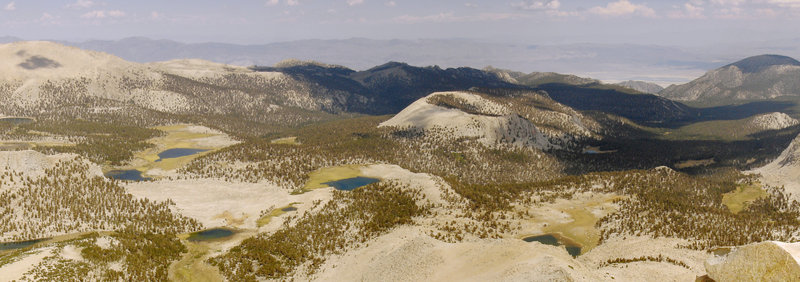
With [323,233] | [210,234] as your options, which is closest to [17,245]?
[210,234]

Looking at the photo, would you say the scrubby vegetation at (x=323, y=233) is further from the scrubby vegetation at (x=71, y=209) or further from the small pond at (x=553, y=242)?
the scrubby vegetation at (x=71, y=209)

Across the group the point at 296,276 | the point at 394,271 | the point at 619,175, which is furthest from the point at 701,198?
the point at 296,276

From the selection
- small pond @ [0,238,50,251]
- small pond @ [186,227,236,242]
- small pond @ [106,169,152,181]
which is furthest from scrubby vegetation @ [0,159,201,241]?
small pond @ [106,169,152,181]

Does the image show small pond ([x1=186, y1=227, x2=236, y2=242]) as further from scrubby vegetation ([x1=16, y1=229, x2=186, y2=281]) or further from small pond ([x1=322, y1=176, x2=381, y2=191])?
small pond ([x1=322, y1=176, x2=381, y2=191])

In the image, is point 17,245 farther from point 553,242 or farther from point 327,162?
point 553,242

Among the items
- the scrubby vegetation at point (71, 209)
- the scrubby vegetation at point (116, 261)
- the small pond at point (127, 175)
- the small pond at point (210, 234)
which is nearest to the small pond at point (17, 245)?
the scrubby vegetation at point (71, 209)

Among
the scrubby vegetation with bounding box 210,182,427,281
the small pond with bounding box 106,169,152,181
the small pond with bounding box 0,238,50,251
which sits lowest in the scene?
the small pond with bounding box 106,169,152,181
